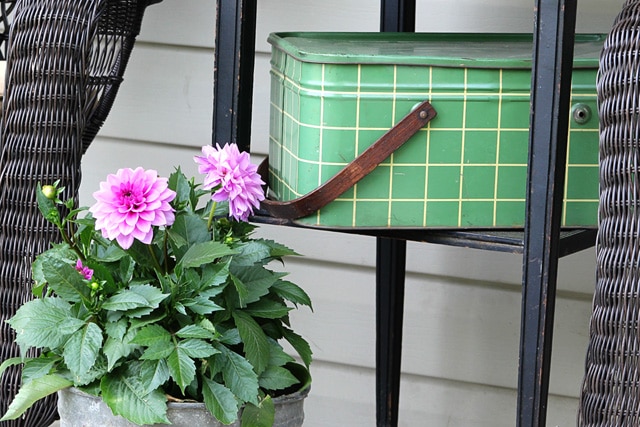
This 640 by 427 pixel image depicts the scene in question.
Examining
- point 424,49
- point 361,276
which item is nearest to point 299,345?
point 424,49

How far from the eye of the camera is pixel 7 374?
56.4 inches

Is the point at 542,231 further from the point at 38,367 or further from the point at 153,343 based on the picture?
the point at 38,367

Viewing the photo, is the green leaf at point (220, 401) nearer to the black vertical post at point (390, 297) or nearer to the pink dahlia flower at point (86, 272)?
the pink dahlia flower at point (86, 272)

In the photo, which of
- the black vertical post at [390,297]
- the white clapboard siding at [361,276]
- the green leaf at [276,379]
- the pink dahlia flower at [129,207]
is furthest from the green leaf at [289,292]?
the white clapboard siding at [361,276]

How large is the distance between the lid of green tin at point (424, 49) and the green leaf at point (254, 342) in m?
0.34

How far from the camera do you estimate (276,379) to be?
1.27 meters

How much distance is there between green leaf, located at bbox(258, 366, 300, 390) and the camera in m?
1.27

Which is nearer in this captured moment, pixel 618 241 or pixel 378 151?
pixel 618 241

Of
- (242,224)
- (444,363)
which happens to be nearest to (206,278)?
(242,224)

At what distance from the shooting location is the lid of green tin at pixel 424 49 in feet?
4.11

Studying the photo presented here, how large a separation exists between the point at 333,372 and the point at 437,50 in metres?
0.95

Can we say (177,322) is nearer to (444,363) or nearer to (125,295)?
(125,295)

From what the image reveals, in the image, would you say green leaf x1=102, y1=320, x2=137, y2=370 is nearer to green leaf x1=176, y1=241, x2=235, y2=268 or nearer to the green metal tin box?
green leaf x1=176, y1=241, x2=235, y2=268

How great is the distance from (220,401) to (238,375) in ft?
0.13
